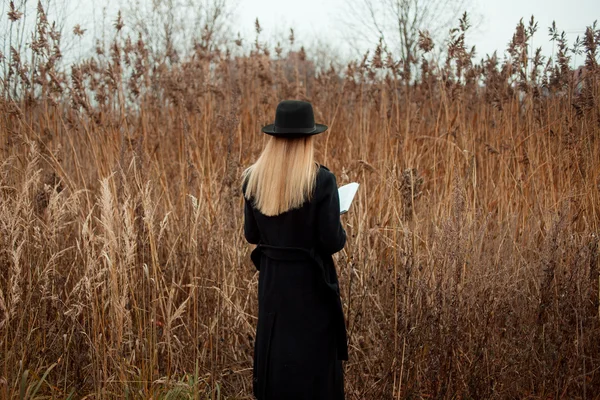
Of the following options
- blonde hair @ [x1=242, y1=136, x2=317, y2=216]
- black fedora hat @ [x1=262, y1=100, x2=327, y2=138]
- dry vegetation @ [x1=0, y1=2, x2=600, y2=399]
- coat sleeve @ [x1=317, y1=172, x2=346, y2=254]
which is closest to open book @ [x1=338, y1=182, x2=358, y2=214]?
coat sleeve @ [x1=317, y1=172, x2=346, y2=254]

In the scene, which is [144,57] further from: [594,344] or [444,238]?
[594,344]

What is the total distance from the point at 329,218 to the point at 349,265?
37.3 inches

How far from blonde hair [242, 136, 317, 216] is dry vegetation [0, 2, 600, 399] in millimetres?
581

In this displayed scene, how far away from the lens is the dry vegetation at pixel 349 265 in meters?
2.88

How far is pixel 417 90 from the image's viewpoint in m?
5.57

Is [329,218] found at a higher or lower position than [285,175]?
lower

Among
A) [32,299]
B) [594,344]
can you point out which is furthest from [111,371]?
[594,344]

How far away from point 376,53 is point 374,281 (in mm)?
2486

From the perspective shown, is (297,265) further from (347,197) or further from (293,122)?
(293,122)

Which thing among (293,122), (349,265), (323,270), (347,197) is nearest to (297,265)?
(323,270)

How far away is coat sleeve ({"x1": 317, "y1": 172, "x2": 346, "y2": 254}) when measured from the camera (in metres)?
2.38

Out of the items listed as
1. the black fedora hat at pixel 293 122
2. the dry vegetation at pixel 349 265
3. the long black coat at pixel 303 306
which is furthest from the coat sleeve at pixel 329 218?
the dry vegetation at pixel 349 265

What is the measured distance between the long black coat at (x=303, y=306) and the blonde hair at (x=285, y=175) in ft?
0.16

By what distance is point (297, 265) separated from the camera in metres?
2.47
